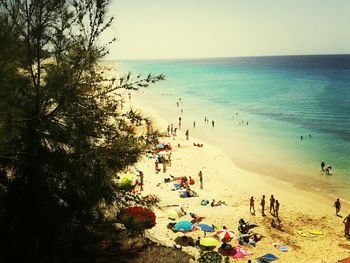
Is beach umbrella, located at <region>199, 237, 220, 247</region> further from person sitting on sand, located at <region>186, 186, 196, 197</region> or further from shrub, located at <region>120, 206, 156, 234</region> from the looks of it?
person sitting on sand, located at <region>186, 186, 196, 197</region>

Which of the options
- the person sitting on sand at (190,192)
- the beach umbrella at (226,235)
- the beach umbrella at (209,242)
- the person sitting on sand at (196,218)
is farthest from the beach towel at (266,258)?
the person sitting on sand at (190,192)

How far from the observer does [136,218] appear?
1226 centimetres

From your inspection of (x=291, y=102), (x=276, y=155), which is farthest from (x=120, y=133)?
(x=291, y=102)

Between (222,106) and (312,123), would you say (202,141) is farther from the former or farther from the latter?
(222,106)

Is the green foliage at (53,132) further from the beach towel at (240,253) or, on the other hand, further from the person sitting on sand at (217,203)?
the person sitting on sand at (217,203)

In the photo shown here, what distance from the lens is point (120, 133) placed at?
9.89m

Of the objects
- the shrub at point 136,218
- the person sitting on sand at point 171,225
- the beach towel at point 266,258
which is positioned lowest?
the beach towel at point 266,258

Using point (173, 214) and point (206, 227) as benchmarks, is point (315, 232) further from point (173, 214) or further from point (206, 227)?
point (173, 214)

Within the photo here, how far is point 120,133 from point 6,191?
3.43m

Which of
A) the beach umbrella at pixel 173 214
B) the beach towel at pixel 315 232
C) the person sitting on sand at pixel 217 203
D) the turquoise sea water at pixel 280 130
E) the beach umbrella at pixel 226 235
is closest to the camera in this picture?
the beach umbrella at pixel 226 235

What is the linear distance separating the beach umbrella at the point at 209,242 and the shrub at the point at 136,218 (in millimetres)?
3452

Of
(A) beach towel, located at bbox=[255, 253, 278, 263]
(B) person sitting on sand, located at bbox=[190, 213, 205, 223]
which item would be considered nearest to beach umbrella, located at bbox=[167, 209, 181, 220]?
(B) person sitting on sand, located at bbox=[190, 213, 205, 223]

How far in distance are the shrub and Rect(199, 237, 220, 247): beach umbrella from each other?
11.3 feet

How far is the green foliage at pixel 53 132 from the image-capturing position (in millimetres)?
8586
